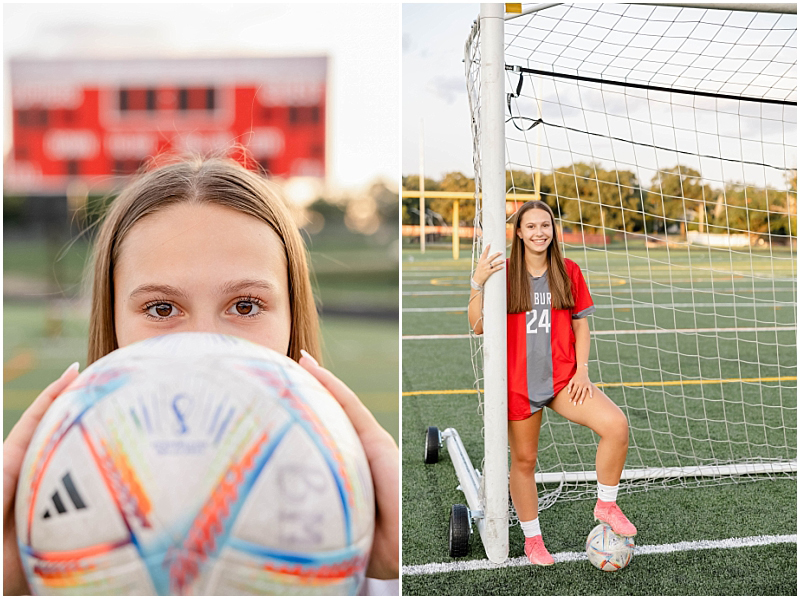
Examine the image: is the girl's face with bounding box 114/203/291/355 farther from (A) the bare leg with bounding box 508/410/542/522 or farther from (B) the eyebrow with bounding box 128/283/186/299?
(A) the bare leg with bounding box 508/410/542/522

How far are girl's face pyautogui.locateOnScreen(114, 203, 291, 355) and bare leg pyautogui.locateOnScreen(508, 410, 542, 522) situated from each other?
149 cm

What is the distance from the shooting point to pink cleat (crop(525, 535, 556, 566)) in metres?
2.87

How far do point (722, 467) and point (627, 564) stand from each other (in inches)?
57.1

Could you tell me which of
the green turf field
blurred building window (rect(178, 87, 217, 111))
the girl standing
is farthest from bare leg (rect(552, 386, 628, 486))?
blurred building window (rect(178, 87, 217, 111))

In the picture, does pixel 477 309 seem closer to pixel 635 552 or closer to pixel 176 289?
pixel 635 552

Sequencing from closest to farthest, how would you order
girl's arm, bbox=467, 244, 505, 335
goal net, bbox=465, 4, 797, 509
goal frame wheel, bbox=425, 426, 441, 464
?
girl's arm, bbox=467, 244, 505, 335, goal net, bbox=465, 4, 797, 509, goal frame wheel, bbox=425, 426, 441, 464

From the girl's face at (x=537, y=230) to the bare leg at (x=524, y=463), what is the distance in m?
0.73

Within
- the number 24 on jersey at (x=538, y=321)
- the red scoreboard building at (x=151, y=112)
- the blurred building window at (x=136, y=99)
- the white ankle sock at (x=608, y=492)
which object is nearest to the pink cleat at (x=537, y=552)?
the white ankle sock at (x=608, y=492)

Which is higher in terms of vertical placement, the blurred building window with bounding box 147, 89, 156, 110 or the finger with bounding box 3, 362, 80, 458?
the blurred building window with bounding box 147, 89, 156, 110

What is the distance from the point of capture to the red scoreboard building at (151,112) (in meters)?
14.1

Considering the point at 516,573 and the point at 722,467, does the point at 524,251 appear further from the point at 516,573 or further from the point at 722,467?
the point at 722,467

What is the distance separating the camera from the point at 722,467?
3961 millimetres

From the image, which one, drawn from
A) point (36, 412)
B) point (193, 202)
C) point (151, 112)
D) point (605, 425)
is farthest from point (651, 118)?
point (151, 112)

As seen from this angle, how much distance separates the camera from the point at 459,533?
9.61 ft
